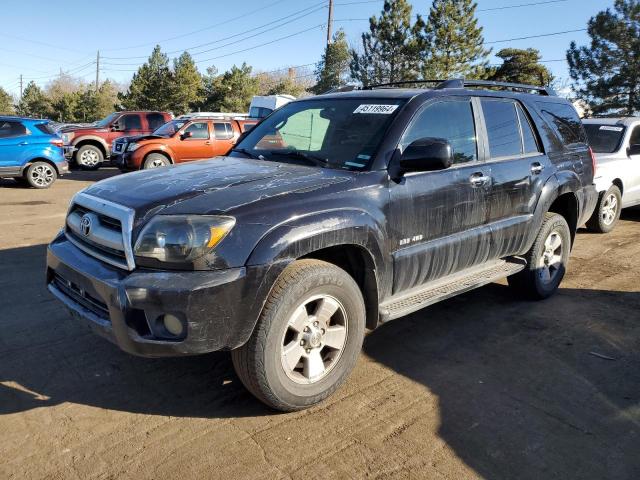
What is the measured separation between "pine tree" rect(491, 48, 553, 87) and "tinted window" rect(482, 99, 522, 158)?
31.1 meters

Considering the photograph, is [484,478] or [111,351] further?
[111,351]

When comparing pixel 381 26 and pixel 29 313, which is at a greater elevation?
pixel 381 26

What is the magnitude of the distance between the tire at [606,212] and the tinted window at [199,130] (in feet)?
35.0

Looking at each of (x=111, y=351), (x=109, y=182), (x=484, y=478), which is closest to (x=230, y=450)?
(x=484, y=478)

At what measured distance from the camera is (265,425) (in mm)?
3053

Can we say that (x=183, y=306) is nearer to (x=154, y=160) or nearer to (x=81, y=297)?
(x=81, y=297)

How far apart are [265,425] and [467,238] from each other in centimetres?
202

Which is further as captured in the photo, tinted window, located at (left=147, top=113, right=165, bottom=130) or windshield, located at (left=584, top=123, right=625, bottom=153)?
tinted window, located at (left=147, top=113, right=165, bottom=130)

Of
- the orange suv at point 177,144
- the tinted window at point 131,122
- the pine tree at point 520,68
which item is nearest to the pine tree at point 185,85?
the pine tree at point 520,68

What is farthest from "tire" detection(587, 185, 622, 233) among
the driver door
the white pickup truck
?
the driver door

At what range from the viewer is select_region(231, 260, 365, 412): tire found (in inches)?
115

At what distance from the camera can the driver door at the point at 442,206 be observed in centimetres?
→ 359

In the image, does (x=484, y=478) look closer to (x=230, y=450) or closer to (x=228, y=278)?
(x=230, y=450)

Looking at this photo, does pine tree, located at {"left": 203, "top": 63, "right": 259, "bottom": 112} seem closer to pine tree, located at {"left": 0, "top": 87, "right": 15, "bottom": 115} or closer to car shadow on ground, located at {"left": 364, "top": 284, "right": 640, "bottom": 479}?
pine tree, located at {"left": 0, "top": 87, "right": 15, "bottom": 115}
